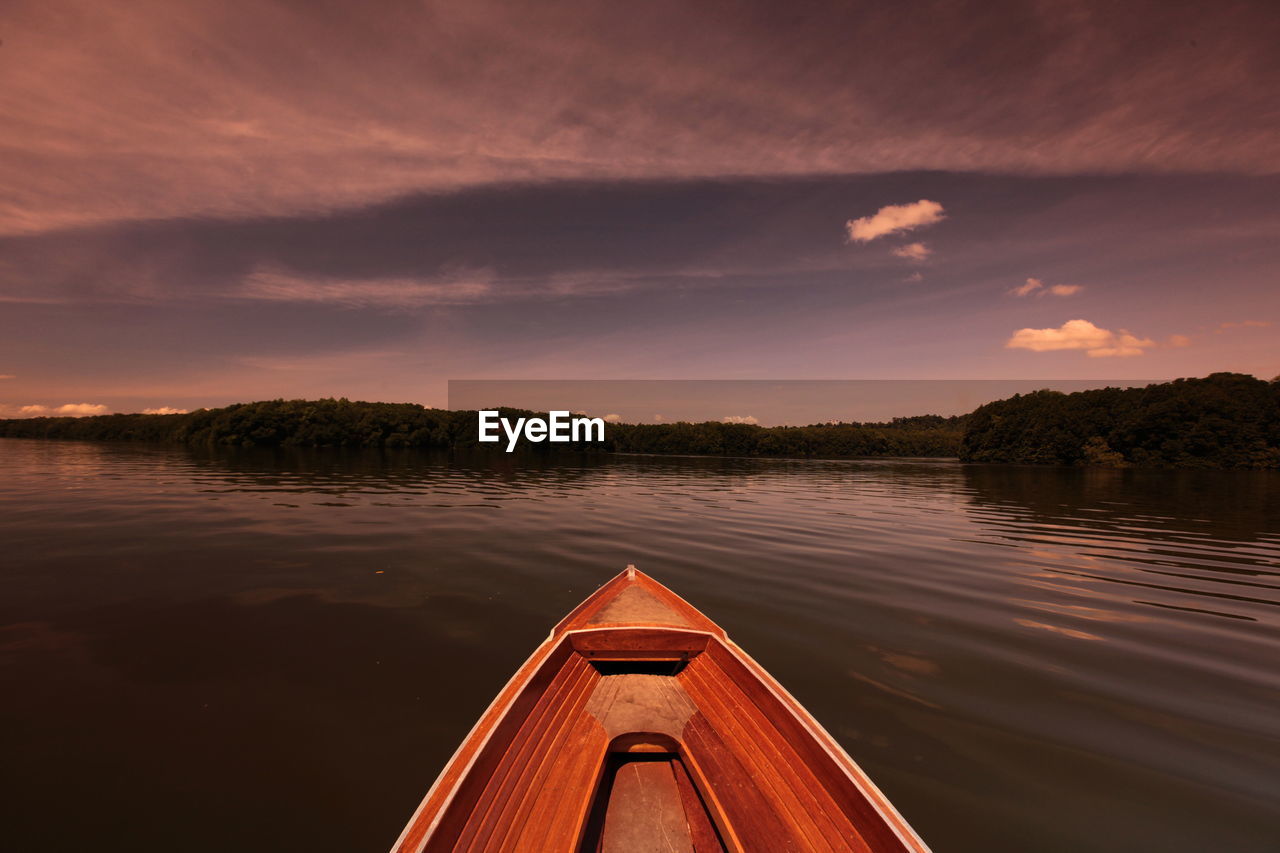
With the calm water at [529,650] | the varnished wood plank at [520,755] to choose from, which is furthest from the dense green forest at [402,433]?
the varnished wood plank at [520,755]

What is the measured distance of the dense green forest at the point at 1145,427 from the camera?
254 ft

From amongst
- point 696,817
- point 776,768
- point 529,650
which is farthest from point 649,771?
point 529,650

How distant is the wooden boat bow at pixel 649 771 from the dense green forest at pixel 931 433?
342 ft

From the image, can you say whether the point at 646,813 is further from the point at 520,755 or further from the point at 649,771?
the point at 520,755

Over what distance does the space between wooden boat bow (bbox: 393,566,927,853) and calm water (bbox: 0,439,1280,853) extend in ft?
4.02

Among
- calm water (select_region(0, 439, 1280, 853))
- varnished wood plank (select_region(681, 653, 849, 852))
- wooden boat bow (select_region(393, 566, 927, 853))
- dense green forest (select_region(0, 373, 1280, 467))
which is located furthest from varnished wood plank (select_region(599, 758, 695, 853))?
dense green forest (select_region(0, 373, 1280, 467))

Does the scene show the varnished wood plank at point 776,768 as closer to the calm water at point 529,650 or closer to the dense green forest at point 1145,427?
the calm water at point 529,650

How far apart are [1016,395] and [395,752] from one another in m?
150

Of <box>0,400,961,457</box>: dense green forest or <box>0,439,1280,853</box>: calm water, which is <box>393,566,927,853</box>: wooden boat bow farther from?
<box>0,400,961,457</box>: dense green forest

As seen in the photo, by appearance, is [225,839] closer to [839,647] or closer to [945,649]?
[839,647]

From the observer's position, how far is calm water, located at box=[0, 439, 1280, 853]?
4574 millimetres

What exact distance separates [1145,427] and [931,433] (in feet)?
266

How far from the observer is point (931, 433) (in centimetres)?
16538

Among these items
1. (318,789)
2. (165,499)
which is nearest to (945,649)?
(318,789)
